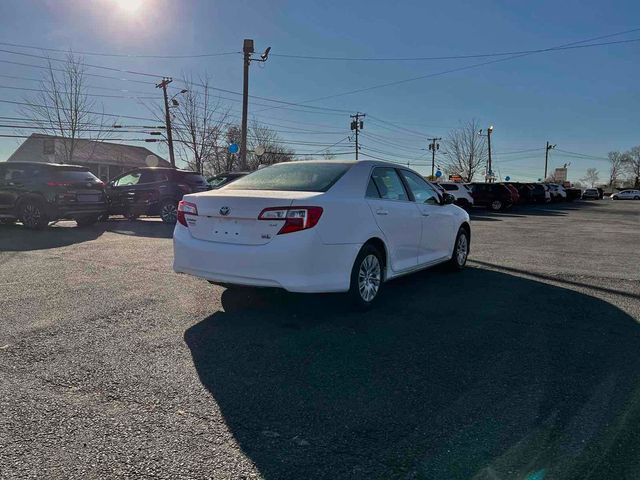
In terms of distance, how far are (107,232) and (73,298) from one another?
6777 mm

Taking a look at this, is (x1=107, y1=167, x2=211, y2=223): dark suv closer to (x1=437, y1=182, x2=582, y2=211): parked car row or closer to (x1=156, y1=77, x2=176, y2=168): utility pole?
(x1=437, y1=182, x2=582, y2=211): parked car row

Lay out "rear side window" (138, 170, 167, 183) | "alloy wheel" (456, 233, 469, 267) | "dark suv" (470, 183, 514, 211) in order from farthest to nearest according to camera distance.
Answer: "dark suv" (470, 183, 514, 211) < "rear side window" (138, 170, 167, 183) < "alloy wheel" (456, 233, 469, 267)

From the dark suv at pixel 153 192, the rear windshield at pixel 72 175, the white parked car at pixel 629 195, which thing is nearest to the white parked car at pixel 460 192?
the dark suv at pixel 153 192

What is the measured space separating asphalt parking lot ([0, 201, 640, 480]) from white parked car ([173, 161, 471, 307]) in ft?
1.42

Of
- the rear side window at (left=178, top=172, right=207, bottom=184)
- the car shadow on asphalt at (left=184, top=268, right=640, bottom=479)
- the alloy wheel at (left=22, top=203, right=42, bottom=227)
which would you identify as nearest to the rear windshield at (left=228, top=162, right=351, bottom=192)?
the car shadow on asphalt at (left=184, top=268, right=640, bottom=479)

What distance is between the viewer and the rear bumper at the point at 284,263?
14.3ft

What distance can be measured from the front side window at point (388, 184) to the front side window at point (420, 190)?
254 mm

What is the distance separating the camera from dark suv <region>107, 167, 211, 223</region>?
560 inches

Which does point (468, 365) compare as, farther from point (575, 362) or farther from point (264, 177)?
point (264, 177)

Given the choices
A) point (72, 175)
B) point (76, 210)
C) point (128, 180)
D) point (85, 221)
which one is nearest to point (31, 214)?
point (76, 210)

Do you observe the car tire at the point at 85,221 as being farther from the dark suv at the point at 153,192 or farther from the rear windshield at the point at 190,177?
the rear windshield at the point at 190,177

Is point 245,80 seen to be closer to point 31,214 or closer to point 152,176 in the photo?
point 152,176

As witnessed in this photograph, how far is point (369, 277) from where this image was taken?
5129 mm

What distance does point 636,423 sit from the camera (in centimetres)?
281
